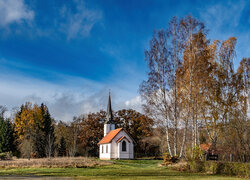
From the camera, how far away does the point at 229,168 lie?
1405 cm

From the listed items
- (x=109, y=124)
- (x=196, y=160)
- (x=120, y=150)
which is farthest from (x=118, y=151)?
(x=196, y=160)

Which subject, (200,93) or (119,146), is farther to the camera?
(119,146)

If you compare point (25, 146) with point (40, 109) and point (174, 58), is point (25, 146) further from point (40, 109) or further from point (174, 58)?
point (174, 58)

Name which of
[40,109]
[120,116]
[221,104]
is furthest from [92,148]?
[221,104]

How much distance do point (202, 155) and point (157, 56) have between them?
8.87m

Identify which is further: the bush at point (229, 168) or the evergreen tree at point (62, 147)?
the evergreen tree at point (62, 147)

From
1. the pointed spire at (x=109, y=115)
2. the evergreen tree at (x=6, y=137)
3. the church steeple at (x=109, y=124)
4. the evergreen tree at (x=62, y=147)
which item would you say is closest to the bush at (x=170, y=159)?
the church steeple at (x=109, y=124)

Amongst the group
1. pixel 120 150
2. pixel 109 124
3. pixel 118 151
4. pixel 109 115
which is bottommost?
pixel 118 151

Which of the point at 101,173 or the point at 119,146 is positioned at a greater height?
the point at 101,173

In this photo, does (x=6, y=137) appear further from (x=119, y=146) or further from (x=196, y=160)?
(x=196, y=160)

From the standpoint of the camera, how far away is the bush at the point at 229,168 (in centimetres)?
1295

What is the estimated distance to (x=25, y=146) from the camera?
118 ft

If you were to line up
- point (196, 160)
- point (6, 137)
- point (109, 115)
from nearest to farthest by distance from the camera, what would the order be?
1. point (196, 160)
2. point (6, 137)
3. point (109, 115)

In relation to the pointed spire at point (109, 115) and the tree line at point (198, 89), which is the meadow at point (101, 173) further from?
the pointed spire at point (109, 115)
